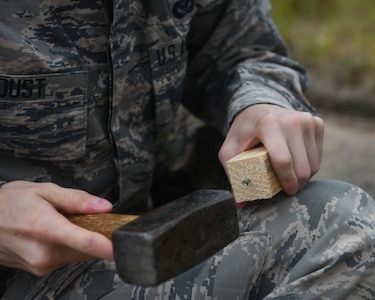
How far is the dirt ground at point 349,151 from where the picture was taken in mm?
2363

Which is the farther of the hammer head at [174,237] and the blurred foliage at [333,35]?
the blurred foliage at [333,35]

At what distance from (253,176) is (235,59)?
1.44ft

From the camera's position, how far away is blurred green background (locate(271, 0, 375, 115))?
3.07 meters

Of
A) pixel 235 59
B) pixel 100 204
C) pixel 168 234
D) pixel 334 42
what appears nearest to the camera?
pixel 168 234

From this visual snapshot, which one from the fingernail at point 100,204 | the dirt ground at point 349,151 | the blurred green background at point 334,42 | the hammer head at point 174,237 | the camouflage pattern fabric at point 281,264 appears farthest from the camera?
the blurred green background at point 334,42

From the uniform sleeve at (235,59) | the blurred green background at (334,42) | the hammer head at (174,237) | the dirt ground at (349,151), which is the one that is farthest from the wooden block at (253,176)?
the blurred green background at (334,42)

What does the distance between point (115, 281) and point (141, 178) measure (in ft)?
0.92

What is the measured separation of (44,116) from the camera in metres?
1.31

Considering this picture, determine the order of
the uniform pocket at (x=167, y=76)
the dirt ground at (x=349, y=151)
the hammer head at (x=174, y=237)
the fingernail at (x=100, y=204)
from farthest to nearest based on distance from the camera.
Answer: the dirt ground at (x=349, y=151) < the uniform pocket at (x=167, y=76) < the fingernail at (x=100, y=204) < the hammer head at (x=174, y=237)

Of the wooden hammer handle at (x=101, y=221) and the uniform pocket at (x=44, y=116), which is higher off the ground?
the uniform pocket at (x=44, y=116)

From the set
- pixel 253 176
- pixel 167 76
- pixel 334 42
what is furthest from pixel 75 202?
pixel 334 42

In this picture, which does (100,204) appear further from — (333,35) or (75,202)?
(333,35)

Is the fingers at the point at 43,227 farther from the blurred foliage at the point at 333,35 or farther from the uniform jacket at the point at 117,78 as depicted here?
the blurred foliage at the point at 333,35

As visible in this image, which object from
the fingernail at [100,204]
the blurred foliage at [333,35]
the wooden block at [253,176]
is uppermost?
the fingernail at [100,204]
